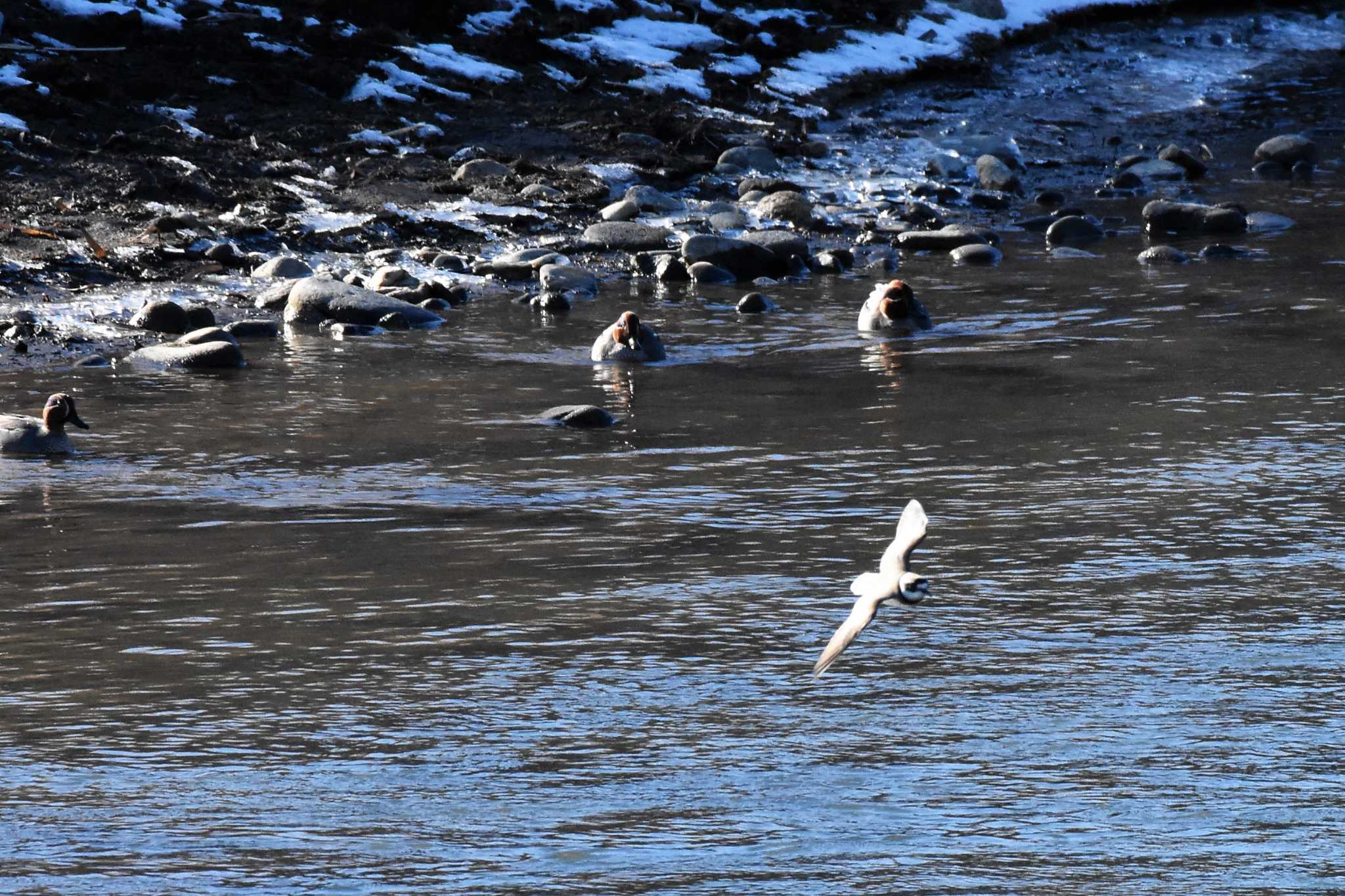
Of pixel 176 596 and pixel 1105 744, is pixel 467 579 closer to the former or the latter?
pixel 176 596

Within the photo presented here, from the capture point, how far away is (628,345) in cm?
1120

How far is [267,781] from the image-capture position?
196 inches

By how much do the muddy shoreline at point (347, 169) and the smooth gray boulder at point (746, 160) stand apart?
13 centimetres

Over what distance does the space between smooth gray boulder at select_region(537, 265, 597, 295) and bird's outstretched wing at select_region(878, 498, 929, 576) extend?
9930mm

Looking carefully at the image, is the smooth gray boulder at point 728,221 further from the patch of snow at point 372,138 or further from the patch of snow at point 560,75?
the patch of snow at point 560,75

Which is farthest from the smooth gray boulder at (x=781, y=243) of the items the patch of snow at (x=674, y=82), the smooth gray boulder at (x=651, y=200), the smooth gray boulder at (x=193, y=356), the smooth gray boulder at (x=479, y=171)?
the patch of snow at (x=674, y=82)

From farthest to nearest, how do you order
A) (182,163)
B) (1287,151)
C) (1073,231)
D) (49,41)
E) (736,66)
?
1. (736,66)
2. (1287,151)
3. (49,41)
4. (1073,231)
5. (182,163)

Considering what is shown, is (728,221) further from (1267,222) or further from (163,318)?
(163,318)

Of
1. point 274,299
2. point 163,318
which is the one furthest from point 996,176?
→ point 163,318

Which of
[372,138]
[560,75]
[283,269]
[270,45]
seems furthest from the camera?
[560,75]

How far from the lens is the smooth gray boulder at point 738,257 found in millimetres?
14461

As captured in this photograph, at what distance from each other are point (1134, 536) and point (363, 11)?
15047mm

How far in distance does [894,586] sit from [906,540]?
103mm

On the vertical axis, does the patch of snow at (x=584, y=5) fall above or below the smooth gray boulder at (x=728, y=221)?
above
